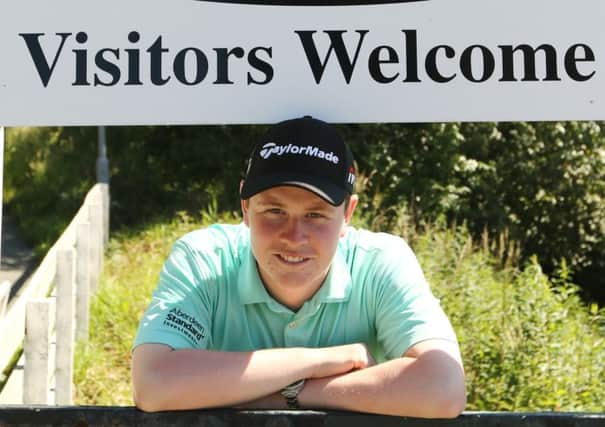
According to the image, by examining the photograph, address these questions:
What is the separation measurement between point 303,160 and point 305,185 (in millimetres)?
66

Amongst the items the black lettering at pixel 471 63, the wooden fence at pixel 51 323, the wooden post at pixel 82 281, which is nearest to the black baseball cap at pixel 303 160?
the black lettering at pixel 471 63

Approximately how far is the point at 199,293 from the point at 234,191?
10243 mm

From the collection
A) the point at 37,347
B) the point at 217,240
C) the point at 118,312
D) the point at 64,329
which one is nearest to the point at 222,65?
the point at 217,240

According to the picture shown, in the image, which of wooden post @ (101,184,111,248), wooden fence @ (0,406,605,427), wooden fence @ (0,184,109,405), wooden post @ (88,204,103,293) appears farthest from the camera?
wooden post @ (101,184,111,248)

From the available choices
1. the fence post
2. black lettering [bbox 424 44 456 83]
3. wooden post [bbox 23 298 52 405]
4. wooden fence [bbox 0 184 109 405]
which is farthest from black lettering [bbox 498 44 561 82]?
the fence post

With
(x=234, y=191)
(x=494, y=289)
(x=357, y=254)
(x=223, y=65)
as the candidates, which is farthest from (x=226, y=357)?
(x=234, y=191)

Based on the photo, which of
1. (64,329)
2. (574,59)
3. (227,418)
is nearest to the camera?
(227,418)

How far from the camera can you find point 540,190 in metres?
12.6

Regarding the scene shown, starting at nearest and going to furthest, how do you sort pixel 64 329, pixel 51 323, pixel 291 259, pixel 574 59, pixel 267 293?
pixel 574 59 < pixel 291 259 < pixel 267 293 < pixel 51 323 < pixel 64 329

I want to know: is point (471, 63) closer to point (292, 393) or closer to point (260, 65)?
point (260, 65)

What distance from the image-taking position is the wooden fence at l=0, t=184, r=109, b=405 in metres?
3.55

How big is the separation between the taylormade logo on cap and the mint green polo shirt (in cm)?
36

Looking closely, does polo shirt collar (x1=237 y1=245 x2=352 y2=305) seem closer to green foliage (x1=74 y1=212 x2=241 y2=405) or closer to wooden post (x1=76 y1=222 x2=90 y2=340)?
green foliage (x1=74 y1=212 x2=241 y2=405)

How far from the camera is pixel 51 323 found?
4.07 meters
